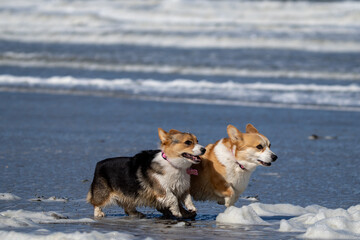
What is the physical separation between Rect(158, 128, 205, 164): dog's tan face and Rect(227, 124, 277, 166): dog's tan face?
0.39 meters

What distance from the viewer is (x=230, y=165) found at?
19.0 feet

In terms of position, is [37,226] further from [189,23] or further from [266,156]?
[189,23]

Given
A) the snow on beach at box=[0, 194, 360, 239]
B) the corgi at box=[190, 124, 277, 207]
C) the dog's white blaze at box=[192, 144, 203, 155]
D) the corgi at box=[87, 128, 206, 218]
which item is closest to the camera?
the snow on beach at box=[0, 194, 360, 239]

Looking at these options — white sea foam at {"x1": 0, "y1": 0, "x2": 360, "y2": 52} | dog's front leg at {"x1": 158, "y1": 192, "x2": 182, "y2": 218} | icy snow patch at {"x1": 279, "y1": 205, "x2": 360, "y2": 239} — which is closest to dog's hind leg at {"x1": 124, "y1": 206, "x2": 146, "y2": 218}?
dog's front leg at {"x1": 158, "y1": 192, "x2": 182, "y2": 218}

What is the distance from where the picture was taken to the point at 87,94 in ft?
45.5

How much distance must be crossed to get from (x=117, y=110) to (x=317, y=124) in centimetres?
361

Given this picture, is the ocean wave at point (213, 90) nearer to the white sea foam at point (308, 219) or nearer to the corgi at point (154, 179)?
the white sea foam at point (308, 219)

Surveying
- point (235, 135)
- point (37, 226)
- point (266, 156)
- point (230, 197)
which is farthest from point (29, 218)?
point (266, 156)

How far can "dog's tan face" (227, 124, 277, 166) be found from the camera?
5598mm

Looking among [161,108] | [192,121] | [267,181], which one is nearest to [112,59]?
[161,108]

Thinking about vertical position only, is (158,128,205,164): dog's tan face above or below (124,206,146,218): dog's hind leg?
above

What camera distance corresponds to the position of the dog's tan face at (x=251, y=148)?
18.4 ft

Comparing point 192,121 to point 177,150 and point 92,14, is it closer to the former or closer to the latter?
point 177,150

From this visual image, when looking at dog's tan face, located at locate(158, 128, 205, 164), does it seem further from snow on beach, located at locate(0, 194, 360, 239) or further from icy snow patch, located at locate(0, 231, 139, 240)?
icy snow patch, located at locate(0, 231, 139, 240)
